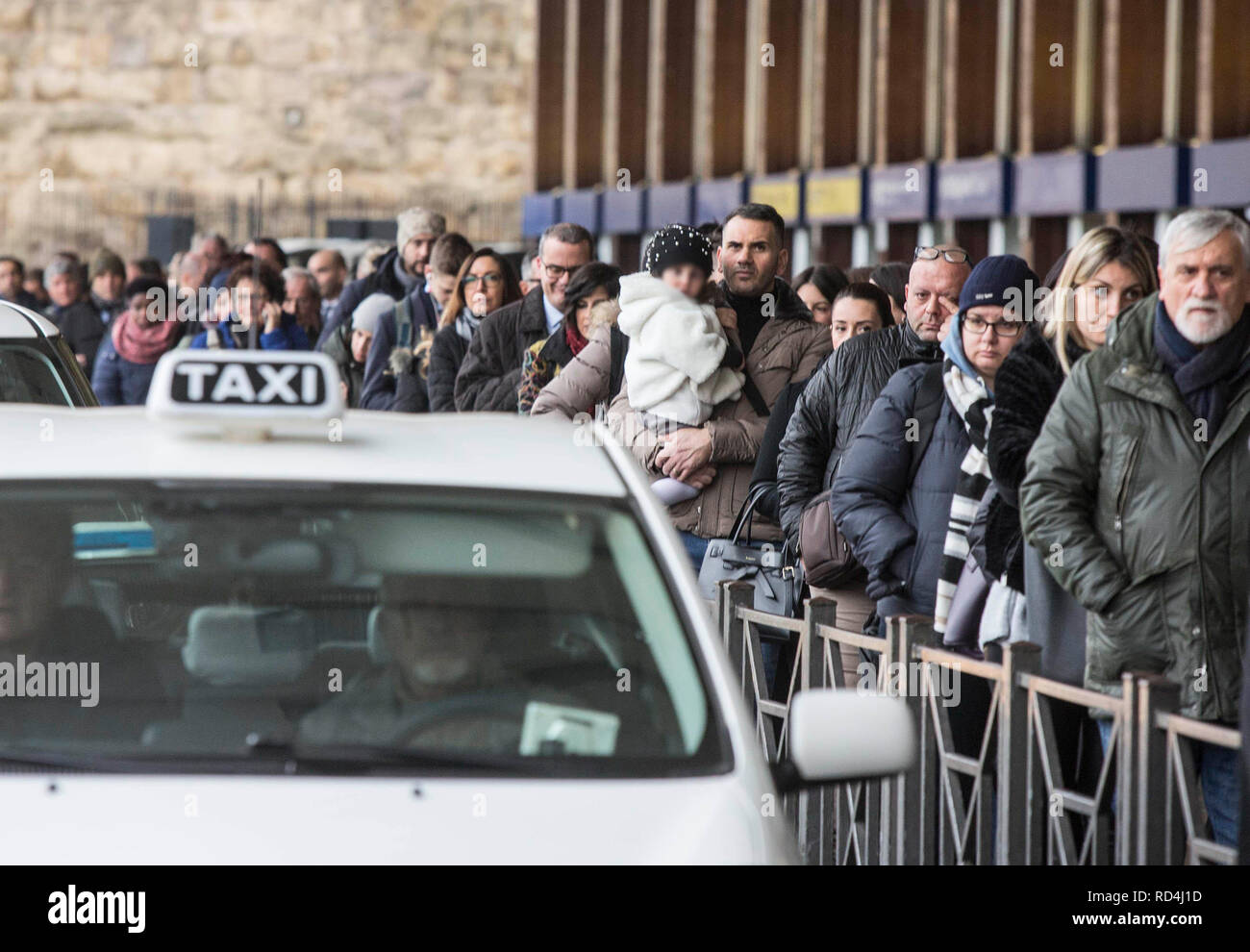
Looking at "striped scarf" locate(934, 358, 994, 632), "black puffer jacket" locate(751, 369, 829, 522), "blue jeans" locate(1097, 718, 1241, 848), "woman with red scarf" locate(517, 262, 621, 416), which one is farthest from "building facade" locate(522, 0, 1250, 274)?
"blue jeans" locate(1097, 718, 1241, 848)

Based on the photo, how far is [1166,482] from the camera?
17.7ft

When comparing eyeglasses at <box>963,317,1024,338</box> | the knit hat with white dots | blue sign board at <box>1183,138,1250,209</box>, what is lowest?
eyeglasses at <box>963,317,1024,338</box>

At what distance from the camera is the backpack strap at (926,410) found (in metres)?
6.72

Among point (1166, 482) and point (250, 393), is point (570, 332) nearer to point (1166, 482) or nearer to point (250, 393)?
point (1166, 482)

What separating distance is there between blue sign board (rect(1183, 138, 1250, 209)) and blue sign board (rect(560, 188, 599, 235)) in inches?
566

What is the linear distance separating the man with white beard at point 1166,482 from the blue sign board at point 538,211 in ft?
90.9

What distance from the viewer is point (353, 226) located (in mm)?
34250

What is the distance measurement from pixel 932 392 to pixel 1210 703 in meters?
1.71

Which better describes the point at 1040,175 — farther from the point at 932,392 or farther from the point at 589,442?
the point at 589,442

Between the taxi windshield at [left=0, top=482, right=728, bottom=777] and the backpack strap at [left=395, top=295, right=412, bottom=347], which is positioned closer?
the taxi windshield at [left=0, top=482, right=728, bottom=777]

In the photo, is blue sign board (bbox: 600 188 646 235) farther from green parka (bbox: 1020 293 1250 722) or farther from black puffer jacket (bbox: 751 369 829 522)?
green parka (bbox: 1020 293 1250 722)

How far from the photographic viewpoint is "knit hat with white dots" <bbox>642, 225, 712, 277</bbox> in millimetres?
7906

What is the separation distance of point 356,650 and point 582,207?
94.7 feet

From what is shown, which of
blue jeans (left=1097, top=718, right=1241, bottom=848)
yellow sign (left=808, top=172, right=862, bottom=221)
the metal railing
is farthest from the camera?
yellow sign (left=808, top=172, right=862, bottom=221)
